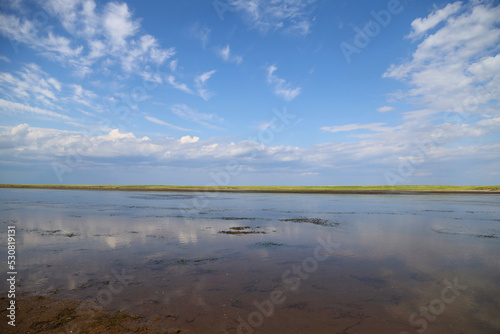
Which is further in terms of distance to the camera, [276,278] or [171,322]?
[276,278]

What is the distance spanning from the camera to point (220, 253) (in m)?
14.9

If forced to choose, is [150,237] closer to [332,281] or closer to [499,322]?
[332,281]

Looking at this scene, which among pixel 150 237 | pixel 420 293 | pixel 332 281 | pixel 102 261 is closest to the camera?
pixel 420 293

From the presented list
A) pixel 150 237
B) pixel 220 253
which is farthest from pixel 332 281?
pixel 150 237

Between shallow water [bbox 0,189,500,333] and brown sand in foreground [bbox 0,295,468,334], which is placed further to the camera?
shallow water [bbox 0,189,500,333]

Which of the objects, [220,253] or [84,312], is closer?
[84,312]

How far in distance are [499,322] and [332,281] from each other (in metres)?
4.94

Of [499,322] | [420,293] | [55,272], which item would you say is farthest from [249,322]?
[55,272]

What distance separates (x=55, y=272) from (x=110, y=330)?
6316 mm

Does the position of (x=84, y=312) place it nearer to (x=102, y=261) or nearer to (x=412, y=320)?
(x=102, y=261)

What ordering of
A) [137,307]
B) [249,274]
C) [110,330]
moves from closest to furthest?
1. [110,330]
2. [137,307]
3. [249,274]

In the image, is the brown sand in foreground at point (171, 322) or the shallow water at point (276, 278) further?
the shallow water at point (276, 278)

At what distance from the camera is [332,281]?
10.7m

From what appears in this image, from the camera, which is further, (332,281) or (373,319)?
(332,281)
